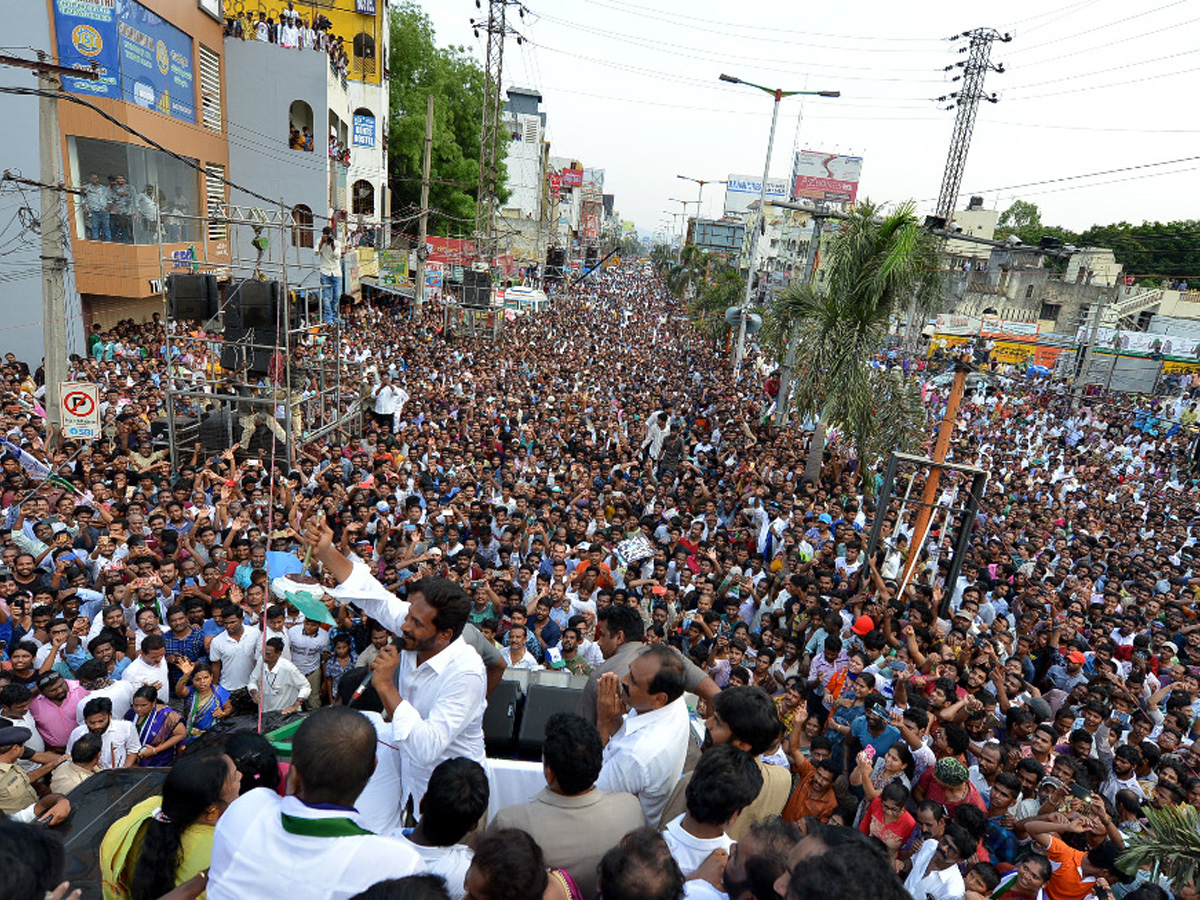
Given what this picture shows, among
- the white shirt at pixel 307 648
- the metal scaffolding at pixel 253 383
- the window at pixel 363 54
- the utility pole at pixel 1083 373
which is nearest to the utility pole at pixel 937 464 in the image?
the white shirt at pixel 307 648

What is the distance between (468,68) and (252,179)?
1941 cm

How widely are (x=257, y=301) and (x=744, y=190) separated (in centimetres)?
9873

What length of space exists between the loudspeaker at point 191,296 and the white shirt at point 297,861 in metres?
9.90

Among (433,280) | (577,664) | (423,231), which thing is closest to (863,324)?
(577,664)

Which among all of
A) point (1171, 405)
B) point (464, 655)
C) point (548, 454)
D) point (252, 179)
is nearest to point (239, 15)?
point (252, 179)

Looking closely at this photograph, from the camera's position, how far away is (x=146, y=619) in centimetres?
488

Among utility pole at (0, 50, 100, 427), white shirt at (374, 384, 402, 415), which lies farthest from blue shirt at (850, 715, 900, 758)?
white shirt at (374, 384, 402, 415)

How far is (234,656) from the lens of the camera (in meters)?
4.93

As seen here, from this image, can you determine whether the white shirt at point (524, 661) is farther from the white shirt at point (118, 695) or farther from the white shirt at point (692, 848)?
the white shirt at point (692, 848)

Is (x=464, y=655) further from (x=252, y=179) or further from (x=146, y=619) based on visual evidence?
(x=252, y=179)

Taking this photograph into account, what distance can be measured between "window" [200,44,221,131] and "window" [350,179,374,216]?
8512mm

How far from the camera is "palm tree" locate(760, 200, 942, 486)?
1119cm

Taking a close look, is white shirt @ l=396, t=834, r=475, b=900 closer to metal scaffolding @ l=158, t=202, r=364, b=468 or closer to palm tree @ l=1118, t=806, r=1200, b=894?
palm tree @ l=1118, t=806, r=1200, b=894

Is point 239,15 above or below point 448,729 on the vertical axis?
above
